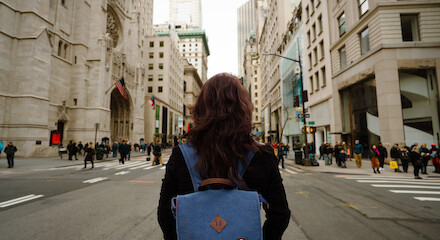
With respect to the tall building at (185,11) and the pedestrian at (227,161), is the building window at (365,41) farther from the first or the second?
the tall building at (185,11)

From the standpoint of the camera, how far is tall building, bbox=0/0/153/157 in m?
22.1

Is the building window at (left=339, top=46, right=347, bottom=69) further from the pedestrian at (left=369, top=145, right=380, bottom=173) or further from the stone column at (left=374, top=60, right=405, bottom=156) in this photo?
the pedestrian at (left=369, top=145, right=380, bottom=173)

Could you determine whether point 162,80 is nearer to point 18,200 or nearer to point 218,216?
point 18,200

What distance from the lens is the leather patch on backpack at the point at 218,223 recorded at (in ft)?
3.93

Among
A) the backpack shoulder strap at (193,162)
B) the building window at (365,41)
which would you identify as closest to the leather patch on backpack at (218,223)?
the backpack shoulder strap at (193,162)

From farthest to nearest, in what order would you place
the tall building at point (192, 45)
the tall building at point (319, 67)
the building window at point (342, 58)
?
the tall building at point (192, 45) → the tall building at point (319, 67) → the building window at point (342, 58)

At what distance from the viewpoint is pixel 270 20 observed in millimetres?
52219

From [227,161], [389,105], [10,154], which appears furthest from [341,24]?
[10,154]

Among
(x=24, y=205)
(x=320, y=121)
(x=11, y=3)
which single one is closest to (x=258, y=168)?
(x=24, y=205)

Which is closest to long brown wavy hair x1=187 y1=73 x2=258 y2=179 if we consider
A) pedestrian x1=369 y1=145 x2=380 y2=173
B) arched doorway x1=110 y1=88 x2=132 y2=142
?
pedestrian x1=369 y1=145 x2=380 y2=173

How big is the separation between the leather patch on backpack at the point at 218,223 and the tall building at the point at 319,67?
23.6 m

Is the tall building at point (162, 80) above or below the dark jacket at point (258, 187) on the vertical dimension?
above

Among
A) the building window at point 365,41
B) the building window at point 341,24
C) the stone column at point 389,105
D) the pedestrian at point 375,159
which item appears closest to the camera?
the pedestrian at point 375,159

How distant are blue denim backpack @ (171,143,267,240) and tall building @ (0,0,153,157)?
991 inches
